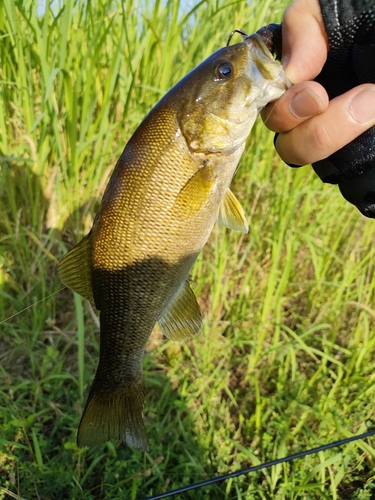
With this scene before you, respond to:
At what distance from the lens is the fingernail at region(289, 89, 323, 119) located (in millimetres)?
1165

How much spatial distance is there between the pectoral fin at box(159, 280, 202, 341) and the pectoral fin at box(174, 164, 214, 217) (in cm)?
27

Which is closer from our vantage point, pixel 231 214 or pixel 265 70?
pixel 265 70

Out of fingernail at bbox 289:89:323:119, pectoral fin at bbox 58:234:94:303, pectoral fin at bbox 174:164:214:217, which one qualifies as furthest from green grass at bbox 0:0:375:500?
fingernail at bbox 289:89:323:119

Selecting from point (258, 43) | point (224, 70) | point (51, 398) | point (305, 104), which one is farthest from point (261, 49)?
point (51, 398)

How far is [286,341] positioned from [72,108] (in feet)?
5.39

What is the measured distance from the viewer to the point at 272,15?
279 cm

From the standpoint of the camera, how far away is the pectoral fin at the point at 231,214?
1.37 metres

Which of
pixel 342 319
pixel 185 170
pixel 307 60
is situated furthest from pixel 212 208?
pixel 342 319

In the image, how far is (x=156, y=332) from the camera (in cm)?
225

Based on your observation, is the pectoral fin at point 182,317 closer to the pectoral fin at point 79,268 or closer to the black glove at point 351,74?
the pectoral fin at point 79,268

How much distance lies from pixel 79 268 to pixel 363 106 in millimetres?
983

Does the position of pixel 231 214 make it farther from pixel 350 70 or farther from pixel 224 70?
pixel 350 70

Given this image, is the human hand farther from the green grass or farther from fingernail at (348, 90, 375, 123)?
the green grass

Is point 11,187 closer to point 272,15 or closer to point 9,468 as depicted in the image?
point 9,468
